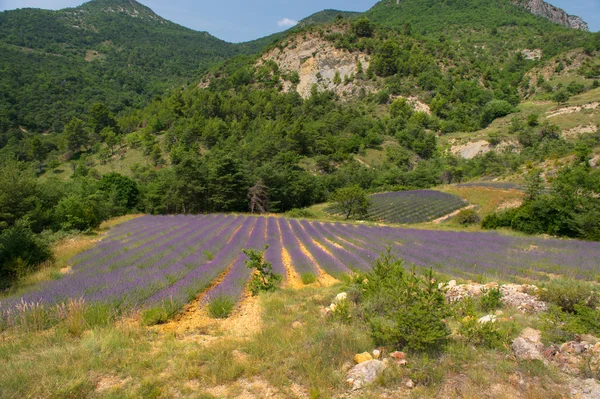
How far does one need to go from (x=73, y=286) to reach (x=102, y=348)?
311 cm

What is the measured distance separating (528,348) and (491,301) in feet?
7.31

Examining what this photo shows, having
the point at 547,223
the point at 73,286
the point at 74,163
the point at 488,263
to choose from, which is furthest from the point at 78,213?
the point at 74,163

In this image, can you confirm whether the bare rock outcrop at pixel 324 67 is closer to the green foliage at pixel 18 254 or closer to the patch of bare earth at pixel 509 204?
the patch of bare earth at pixel 509 204

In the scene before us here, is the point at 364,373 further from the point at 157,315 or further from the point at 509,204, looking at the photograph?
the point at 509,204

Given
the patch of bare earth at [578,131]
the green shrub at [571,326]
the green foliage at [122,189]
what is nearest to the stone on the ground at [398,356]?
the green shrub at [571,326]

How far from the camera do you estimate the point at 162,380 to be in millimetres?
3715

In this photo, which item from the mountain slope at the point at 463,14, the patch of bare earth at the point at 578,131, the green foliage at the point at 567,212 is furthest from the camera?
the mountain slope at the point at 463,14

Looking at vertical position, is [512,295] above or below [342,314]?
below

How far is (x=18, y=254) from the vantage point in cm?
952

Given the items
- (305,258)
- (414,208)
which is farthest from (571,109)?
(305,258)

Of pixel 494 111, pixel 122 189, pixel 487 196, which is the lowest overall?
pixel 487 196

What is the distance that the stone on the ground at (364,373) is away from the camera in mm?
3643

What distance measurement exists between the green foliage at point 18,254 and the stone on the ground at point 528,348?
12.2 metres

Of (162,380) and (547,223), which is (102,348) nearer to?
(162,380)
